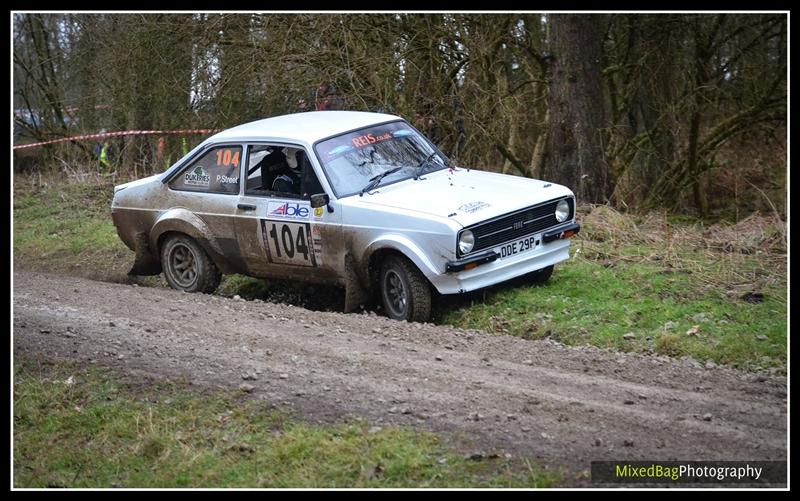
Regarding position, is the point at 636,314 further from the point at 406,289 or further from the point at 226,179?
the point at 226,179

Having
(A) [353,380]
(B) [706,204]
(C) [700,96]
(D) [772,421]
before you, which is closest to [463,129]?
(C) [700,96]

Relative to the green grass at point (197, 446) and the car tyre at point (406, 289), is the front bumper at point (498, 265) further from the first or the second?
the green grass at point (197, 446)

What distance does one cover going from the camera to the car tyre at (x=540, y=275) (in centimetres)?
977

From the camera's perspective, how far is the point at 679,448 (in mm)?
5762

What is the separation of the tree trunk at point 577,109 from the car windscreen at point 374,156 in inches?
170

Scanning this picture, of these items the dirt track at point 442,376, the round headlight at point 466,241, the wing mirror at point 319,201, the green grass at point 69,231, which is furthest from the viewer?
the green grass at point 69,231

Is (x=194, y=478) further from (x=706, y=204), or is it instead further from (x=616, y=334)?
(x=706, y=204)

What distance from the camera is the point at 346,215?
364 inches

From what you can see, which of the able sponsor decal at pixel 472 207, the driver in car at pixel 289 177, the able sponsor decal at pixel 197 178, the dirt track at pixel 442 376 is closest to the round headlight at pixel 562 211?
the able sponsor decal at pixel 472 207

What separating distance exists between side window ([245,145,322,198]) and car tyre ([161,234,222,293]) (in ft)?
3.55

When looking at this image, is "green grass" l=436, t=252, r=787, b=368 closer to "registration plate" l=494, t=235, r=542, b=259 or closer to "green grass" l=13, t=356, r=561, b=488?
"registration plate" l=494, t=235, r=542, b=259

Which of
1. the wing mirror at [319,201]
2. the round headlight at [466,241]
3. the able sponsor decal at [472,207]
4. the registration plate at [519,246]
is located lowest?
the registration plate at [519,246]

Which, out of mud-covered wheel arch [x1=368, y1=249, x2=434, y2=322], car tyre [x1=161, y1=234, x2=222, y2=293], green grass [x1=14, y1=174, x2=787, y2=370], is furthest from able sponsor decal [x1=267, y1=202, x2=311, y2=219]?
green grass [x1=14, y1=174, x2=787, y2=370]

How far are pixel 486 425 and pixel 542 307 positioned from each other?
3093 mm
